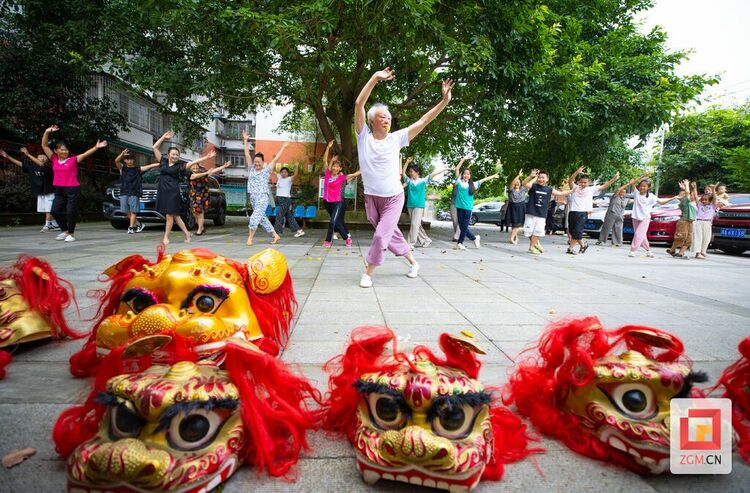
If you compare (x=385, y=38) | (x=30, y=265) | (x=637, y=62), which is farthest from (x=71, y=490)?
(x=637, y=62)

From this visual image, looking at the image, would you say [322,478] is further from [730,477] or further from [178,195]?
[178,195]

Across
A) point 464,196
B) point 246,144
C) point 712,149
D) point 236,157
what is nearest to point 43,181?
point 246,144

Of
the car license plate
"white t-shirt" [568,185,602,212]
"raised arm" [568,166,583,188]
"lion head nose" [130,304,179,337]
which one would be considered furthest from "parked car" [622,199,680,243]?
"lion head nose" [130,304,179,337]

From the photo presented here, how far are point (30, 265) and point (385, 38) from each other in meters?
7.48

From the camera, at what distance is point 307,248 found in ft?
27.2

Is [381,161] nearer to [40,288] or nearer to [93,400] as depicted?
[40,288]

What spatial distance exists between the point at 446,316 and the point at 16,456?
8.63 ft

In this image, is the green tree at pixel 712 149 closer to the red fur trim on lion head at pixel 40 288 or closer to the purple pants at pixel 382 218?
the purple pants at pixel 382 218

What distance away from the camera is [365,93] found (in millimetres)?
3621

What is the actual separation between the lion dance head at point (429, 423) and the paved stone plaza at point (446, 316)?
0.13 m

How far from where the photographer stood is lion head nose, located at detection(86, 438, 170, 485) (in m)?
1.03

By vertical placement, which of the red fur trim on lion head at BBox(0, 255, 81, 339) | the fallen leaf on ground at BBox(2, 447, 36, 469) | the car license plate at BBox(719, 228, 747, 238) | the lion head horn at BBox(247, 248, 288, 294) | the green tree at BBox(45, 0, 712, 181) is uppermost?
the green tree at BBox(45, 0, 712, 181)

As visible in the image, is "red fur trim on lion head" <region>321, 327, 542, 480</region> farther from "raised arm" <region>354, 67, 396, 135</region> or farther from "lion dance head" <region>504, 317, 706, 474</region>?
"raised arm" <region>354, 67, 396, 135</region>
